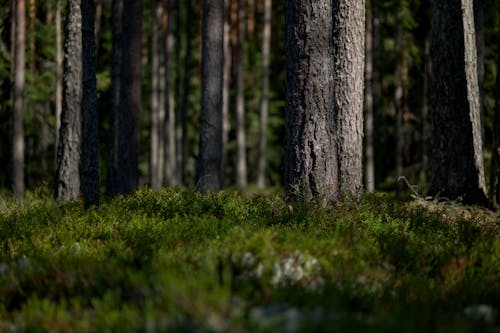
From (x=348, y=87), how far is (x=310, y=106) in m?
0.92

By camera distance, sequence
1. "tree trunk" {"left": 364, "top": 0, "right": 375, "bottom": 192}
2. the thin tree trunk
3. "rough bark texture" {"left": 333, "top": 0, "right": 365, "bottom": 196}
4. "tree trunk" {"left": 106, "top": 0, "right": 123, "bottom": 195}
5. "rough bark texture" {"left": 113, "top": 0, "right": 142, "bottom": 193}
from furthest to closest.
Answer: the thin tree trunk < "tree trunk" {"left": 364, "top": 0, "right": 375, "bottom": 192} < "tree trunk" {"left": 106, "top": 0, "right": 123, "bottom": 195} < "rough bark texture" {"left": 113, "top": 0, "right": 142, "bottom": 193} < "rough bark texture" {"left": 333, "top": 0, "right": 365, "bottom": 196}

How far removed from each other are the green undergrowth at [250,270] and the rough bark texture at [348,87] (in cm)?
81

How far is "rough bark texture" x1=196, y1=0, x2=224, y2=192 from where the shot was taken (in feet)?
48.4

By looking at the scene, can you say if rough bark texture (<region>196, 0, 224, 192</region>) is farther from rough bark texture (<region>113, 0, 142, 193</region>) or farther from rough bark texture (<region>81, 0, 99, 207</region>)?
rough bark texture (<region>81, 0, 99, 207</region>)

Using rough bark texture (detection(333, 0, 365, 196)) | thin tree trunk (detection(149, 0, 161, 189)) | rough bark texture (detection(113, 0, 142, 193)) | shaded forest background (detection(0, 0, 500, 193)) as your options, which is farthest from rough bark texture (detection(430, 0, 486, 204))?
thin tree trunk (detection(149, 0, 161, 189))

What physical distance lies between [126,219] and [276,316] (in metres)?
4.07

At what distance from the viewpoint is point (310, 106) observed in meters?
8.30

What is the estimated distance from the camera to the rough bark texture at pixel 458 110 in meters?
10.6

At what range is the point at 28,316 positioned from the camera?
4516 mm

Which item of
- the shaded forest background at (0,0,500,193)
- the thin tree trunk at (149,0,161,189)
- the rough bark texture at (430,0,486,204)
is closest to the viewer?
the rough bark texture at (430,0,486,204)

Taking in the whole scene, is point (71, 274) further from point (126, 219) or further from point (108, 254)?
point (126, 219)

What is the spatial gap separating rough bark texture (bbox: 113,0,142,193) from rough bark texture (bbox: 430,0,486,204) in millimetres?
8033

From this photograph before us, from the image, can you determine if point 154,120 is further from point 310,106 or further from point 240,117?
point 310,106

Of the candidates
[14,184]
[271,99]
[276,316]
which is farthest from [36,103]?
[276,316]
